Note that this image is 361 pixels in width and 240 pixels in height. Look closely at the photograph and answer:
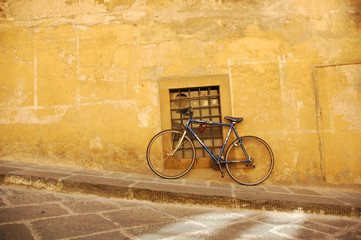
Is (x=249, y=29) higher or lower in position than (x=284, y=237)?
higher

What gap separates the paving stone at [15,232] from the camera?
5.88 ft

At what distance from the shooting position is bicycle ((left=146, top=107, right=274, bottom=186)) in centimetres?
379

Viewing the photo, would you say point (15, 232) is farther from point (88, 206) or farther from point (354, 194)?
point (354, 194)

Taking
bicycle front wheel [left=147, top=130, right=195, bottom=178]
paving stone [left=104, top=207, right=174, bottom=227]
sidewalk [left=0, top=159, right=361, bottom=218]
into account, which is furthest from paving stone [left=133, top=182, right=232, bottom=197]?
bicycle front wheel [left=147, top=130, right=195, bottom=178]

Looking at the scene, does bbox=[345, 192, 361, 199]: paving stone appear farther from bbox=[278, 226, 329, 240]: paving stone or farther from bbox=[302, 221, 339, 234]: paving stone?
bbox=[278, 226, 329, 240]: paving stone

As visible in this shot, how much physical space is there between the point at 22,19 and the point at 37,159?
9.17 feet

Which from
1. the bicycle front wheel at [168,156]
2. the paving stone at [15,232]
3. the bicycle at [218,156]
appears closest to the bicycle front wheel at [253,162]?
the bicycle at [218,156]

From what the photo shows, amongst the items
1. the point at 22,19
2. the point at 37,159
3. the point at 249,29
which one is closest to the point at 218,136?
the point at 249,29

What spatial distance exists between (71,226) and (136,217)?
604 millimetres

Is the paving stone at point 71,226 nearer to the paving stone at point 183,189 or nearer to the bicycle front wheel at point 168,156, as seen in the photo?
the paving stone at point 183,189

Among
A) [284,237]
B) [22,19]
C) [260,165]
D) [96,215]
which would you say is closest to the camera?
[284,237]

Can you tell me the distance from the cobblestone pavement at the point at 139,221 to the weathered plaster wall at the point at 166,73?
137 centimetres

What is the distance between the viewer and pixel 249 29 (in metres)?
4.17

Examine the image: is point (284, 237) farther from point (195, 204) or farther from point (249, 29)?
point (249, 29)
